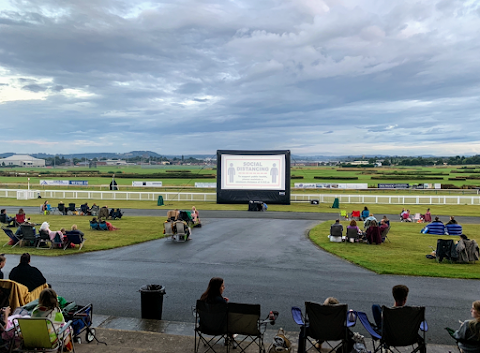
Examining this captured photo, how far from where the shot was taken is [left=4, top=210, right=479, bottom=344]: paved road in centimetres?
787

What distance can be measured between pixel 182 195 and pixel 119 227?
20.3 m

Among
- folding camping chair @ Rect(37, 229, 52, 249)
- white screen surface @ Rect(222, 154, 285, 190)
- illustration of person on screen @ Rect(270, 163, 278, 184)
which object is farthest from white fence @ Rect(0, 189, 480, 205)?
folding camping chair @ Rect(37, 229, 52, 249)

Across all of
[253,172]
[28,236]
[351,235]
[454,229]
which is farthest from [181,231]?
[253,172]

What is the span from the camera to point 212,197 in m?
40.3

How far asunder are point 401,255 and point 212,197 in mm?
28305

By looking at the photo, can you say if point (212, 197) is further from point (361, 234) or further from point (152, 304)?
point (152, 304)

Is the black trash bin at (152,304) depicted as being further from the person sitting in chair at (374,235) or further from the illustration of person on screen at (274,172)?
the illustration of person on screen at (274,172)

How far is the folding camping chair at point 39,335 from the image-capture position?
485 centimetres

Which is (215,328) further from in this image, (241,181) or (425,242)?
(241,181)

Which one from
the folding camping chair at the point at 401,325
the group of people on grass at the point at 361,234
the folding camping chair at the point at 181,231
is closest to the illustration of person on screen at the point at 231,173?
the folding camping chair at the point at 181,231

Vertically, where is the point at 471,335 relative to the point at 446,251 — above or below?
above

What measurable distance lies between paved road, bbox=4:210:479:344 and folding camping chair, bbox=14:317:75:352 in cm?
236

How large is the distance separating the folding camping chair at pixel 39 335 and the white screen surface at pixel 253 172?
108ft

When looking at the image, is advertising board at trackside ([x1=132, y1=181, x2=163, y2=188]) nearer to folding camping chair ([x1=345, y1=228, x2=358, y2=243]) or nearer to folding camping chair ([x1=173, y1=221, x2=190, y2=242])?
folding camping chair ([x1=173, y1=221, x2=190, y2=242])
